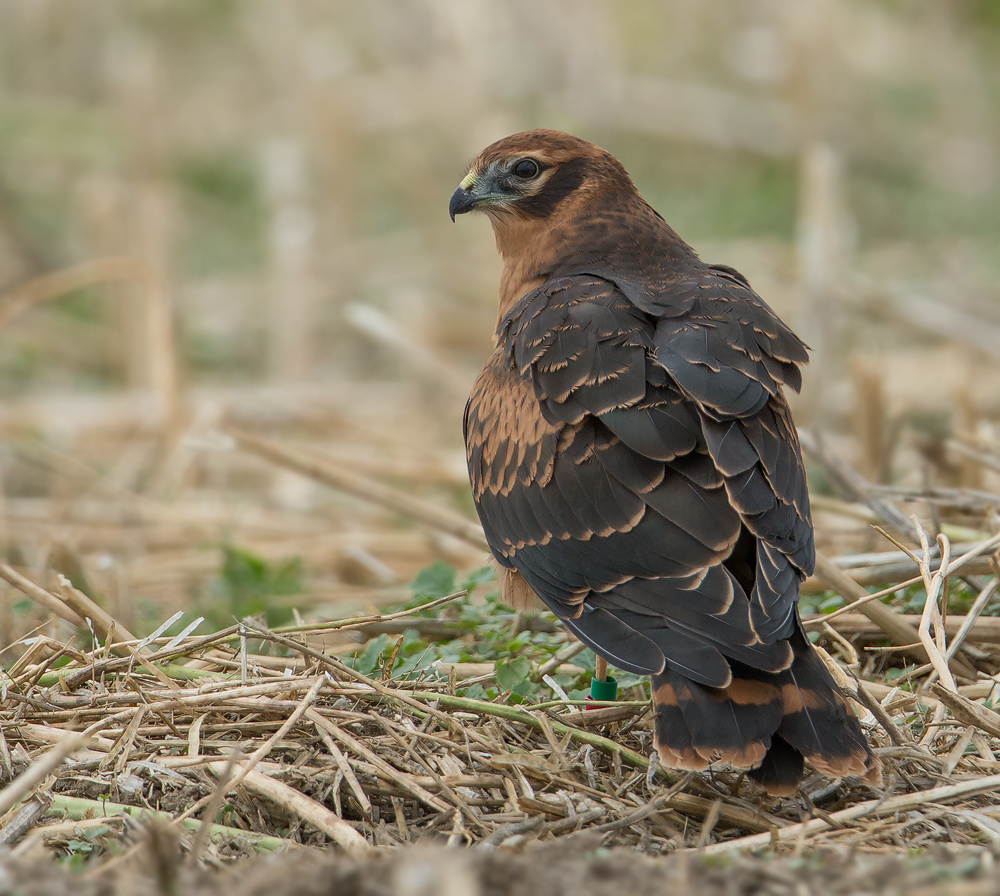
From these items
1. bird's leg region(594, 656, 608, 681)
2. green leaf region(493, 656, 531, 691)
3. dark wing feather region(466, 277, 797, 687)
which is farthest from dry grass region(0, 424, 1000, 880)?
dark wing feather region(466, 277, 797, 687)

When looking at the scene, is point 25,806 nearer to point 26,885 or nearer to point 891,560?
point 26,885

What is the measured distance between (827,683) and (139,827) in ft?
5.28

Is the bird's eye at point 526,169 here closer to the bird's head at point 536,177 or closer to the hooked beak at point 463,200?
the bird's head at point 536,177

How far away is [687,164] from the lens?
588 inches

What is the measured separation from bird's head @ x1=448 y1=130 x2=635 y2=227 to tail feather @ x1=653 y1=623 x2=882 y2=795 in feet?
7.26

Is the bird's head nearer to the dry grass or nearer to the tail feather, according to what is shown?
the dry grass

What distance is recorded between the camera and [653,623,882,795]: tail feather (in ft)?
9.07

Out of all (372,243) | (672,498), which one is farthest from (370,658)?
(372,243)

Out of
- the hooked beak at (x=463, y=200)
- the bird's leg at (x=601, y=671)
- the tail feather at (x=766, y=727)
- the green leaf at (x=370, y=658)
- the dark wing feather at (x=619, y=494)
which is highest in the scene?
the hooked beak at (x=463, y=200)

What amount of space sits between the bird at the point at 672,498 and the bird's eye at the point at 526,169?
575 millimetres

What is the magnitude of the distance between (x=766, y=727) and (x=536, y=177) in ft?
8.28

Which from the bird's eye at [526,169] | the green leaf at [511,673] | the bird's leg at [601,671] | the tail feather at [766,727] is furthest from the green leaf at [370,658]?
the bird's eye at [526,169]

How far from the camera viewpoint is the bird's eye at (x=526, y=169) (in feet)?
15.1

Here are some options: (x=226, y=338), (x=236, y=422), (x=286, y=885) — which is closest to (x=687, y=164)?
(x=226, y=338)
